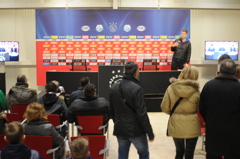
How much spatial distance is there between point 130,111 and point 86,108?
3.64 ft

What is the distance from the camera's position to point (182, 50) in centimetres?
1045

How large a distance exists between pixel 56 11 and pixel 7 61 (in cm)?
227

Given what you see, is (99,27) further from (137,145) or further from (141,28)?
(137,145)

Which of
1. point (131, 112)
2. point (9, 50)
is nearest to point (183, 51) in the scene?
point (9, 50)

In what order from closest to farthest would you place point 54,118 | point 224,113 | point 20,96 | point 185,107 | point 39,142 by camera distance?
point 224,113 < point 39,142 < point 185,107 < point 54,118 < point 20,96

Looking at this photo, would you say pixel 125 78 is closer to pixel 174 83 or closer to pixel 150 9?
pixel 174 83

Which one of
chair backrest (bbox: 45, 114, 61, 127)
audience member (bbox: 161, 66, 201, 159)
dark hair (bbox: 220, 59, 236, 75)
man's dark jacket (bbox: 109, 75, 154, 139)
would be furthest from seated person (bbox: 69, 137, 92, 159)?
chair backrest (bbox: 45, 114, 61, 127)

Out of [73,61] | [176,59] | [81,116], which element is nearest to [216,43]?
[176,59]

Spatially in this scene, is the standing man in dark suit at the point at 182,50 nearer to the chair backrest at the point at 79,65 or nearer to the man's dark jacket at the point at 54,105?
the chair backrest at the point at 79,65

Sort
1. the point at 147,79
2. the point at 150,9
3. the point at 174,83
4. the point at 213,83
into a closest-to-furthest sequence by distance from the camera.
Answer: the point at 213,83, the point at 174,83, the point at 147,79, the point at 150,9

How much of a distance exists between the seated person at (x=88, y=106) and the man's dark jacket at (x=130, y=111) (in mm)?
891

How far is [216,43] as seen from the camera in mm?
11766

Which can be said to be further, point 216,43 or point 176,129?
point 216,43

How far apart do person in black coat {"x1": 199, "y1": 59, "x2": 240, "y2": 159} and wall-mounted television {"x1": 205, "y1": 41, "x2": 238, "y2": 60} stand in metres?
8.38
